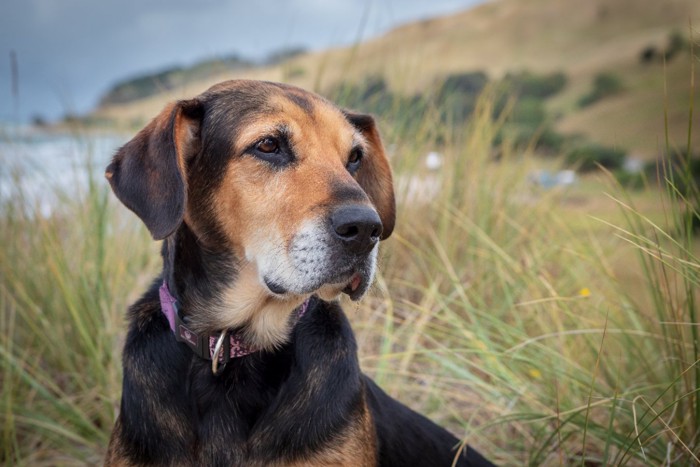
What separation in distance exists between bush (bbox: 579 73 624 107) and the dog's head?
68.8 ft

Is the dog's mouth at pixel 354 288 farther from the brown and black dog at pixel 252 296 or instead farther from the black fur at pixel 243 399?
the black fur at pixel 243 399

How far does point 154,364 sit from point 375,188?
1270mm

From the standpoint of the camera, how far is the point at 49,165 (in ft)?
18.5

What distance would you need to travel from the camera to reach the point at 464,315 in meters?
5.04

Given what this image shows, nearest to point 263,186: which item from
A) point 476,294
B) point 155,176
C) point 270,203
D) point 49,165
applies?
point 270,203

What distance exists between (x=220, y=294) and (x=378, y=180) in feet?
3.06

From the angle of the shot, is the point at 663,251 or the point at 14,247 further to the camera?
the point at 14,247

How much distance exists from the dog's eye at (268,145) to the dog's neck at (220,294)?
432mm

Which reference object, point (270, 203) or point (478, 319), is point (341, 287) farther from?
point (478, 319)

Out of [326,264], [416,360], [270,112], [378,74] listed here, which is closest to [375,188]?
[270,112]

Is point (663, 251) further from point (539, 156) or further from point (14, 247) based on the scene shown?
point (539, 156)

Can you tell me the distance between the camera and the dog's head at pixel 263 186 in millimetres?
2342

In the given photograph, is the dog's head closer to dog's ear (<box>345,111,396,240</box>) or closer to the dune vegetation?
dog's ear (<box>345,111,396,240</box>)

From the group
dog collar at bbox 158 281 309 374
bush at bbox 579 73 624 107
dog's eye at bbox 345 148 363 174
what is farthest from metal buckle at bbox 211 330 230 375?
bush at bbox 579 73 624 107
